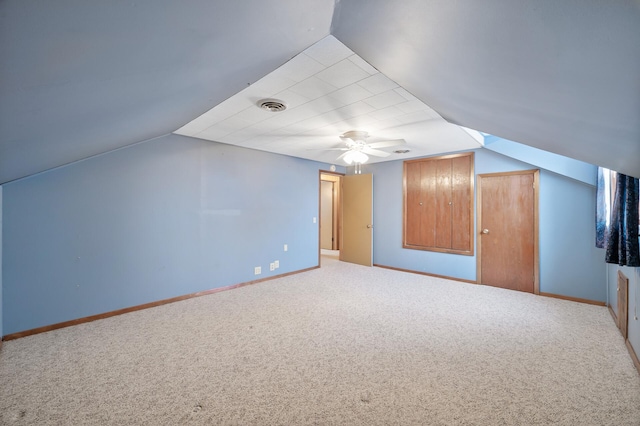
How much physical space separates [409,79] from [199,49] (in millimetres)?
1320

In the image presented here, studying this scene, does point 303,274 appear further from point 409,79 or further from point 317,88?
point 409,79

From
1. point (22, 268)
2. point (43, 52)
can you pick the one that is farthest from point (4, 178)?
point (43, 52)

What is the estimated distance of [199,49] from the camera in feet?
4.14

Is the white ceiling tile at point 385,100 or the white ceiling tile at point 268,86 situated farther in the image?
the white ceiling tile at point 385,100

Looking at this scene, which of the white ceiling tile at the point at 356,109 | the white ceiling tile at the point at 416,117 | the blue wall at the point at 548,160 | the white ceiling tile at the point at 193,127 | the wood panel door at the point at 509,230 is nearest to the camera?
the white ceiling tile at the point at 356,109

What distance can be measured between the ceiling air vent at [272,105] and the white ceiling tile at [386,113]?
36.8 inches

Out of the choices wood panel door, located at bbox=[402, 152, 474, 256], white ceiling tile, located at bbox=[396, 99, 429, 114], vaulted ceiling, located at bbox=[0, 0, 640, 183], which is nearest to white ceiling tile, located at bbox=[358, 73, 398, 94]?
vaulted ceiling, located at bbox=[0, 0, 640, 183]

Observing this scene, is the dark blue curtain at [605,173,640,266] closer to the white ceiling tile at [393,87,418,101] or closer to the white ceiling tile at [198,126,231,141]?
the white ceiling tile at [393,87,418,101]

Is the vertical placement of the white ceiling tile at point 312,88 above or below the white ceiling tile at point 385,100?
below

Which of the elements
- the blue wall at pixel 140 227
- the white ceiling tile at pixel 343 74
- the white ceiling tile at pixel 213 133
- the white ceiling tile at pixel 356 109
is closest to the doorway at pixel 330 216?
the blue wall at pixel 140 227

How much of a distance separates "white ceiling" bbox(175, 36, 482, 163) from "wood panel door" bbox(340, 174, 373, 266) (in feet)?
5.18

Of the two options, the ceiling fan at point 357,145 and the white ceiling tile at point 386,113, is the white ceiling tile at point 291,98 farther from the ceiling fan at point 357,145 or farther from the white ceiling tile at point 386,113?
the ceiling fan at point 357,145

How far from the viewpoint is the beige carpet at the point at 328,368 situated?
65.9 inches

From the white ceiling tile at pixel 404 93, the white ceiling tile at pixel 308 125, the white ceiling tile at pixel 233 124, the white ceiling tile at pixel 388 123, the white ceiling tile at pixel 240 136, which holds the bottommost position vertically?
the white ceiling tile at pixel 404 93
